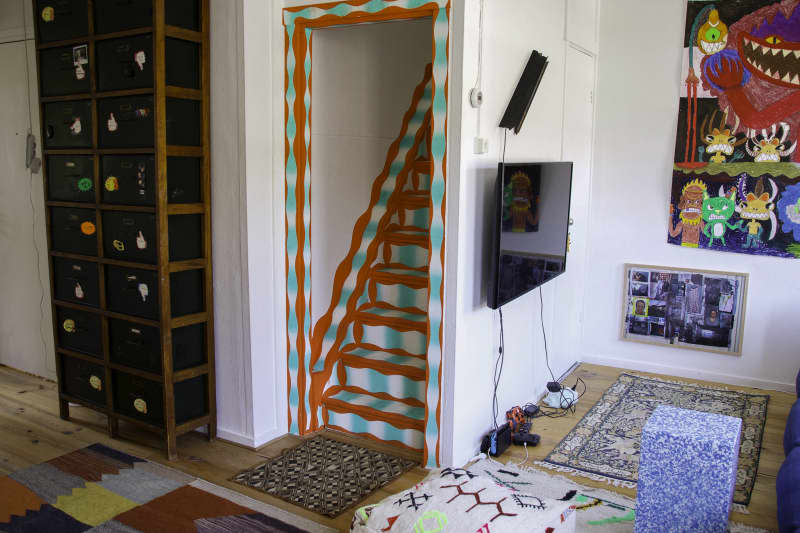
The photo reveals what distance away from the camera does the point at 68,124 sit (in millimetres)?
3572

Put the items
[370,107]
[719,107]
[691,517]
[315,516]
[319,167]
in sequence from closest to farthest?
[691,517] → [315,516] → [319,167] → [370,107] → [719,107]

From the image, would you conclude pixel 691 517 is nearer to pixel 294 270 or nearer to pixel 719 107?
pixel 294 270

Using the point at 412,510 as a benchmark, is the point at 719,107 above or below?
above

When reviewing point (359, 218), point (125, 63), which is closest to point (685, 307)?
point (359, 218)

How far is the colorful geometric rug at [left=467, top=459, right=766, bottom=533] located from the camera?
281cm

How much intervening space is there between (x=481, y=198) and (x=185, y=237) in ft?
5.06

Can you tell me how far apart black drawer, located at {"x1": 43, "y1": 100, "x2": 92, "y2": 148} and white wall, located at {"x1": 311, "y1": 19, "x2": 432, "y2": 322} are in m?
1.19

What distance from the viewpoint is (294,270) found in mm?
3625

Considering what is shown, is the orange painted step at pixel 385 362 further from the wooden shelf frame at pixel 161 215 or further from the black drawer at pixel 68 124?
the black drawer at pixel 68 124

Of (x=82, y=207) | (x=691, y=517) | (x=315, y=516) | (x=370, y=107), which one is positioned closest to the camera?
(x=691, y=517)

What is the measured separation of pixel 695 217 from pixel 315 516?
3.40m

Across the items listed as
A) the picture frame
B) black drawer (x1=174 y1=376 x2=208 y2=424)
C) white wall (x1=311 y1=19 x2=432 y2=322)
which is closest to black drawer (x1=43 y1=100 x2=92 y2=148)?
white wall (x1=311 y1=19 x2=432 y2=322)

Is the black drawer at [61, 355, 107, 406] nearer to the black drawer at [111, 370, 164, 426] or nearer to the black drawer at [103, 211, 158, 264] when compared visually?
the black drawer at [111, 370, 164, 426]

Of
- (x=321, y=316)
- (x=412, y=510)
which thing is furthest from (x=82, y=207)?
(x=412, y=510)
